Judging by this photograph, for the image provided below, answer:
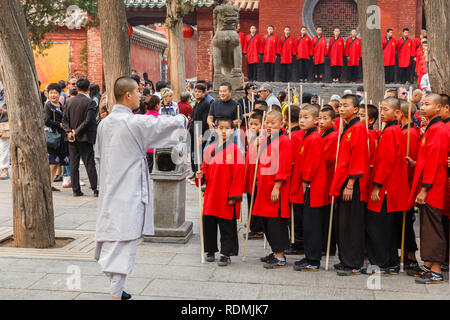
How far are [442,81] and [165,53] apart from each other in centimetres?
2746

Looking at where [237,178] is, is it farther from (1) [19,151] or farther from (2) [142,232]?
(1) [19,151]

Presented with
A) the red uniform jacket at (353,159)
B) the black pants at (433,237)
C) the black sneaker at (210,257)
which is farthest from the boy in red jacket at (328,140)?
the black sneaker at (210,257)

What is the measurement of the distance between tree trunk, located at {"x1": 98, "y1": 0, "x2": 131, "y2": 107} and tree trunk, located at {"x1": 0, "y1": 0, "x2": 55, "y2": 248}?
1889 mm

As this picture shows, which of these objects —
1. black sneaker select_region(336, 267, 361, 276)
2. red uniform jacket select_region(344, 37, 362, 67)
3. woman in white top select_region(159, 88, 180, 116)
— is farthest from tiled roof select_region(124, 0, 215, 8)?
black sneaker select_region(336, 267, 361, 276)

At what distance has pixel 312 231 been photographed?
17.7 ft

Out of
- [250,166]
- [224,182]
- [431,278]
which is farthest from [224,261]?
[431,278]

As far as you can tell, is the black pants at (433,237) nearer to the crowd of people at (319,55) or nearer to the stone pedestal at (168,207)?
the stone pedestal at (168,207)

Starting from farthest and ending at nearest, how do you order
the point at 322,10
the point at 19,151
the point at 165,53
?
the point at 165,53, the point at 322,10, the point at 19,151

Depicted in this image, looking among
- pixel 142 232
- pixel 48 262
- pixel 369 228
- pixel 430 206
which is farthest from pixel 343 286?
pixel 48 262

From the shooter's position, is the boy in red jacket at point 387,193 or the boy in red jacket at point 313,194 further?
the boy in red jacket at point 313,194

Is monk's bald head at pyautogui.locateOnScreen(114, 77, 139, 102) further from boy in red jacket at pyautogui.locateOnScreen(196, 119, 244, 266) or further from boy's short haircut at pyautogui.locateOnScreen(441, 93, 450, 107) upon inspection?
boy's short haircut at pyautogui.locateOnScreen(441, 93, 450, 107)

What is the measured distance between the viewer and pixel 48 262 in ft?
17.8

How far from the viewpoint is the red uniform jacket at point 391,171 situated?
5.13 metres

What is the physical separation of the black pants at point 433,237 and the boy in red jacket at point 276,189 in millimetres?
1291
